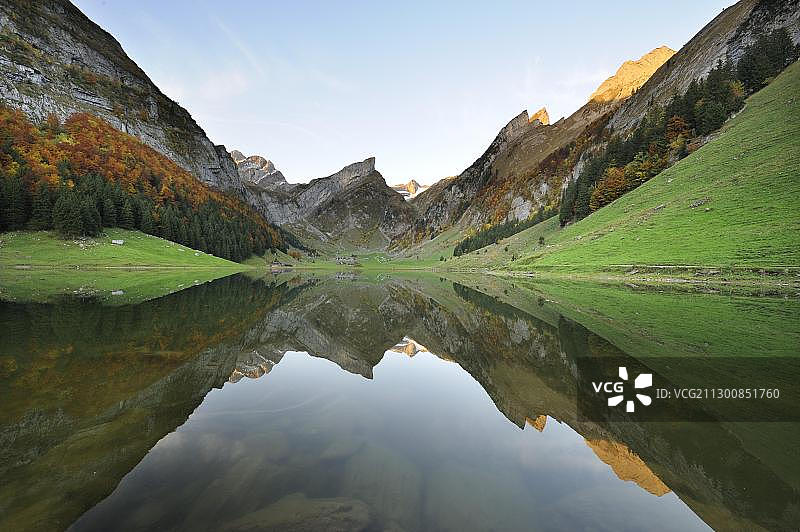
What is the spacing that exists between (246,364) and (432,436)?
9.25m

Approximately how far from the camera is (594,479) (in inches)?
283

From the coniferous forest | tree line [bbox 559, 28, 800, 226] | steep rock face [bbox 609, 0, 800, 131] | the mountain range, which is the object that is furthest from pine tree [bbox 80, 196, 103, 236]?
steep rock face [bbox 609, 0, 800, 131]

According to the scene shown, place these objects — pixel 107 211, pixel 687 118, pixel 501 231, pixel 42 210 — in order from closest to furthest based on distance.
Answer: pixel 42 210
pixel 687 118
pixel 107 211
pixel 501 231

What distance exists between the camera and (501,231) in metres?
162

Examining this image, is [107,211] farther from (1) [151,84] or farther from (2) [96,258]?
(1) [151,84]

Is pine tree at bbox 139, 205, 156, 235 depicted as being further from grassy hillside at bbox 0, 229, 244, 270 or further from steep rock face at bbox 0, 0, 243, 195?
steep rock face at bbox 0, 0, 243, 195

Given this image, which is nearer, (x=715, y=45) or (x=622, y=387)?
(x=622, y=387)

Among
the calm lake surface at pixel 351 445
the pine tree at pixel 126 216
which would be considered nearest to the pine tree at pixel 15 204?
the pine tree at pixel 126 216

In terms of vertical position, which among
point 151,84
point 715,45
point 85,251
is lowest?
point 85,251

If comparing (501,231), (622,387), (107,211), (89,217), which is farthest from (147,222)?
(501,231)

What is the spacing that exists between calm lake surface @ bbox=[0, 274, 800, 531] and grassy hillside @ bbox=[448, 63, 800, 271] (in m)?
37.2

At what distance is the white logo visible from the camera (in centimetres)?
1088

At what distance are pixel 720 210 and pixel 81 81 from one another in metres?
182

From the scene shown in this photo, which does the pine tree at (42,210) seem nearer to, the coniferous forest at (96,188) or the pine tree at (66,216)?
the coniferous forest at (96,188)
